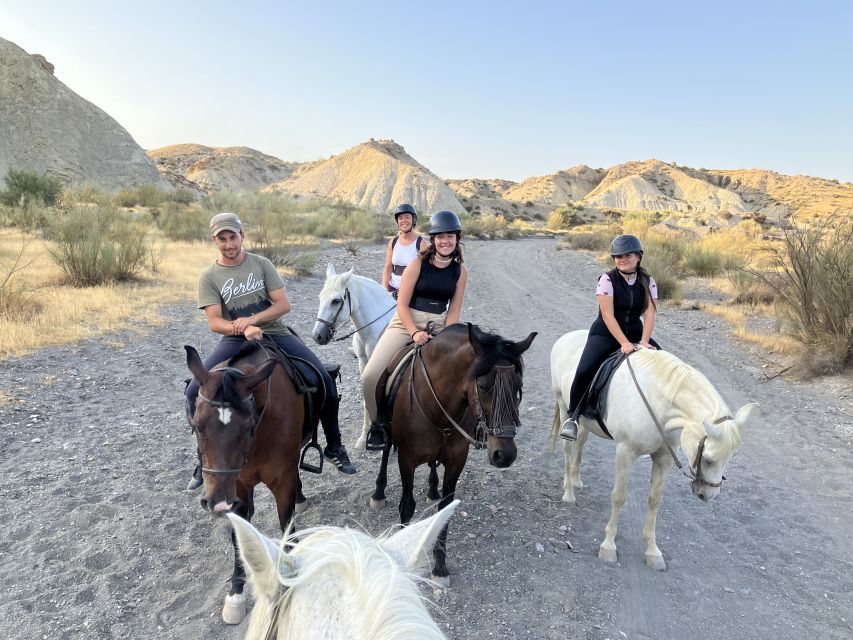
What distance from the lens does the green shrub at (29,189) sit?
1823cm

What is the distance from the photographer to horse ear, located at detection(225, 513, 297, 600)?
45.1 inches

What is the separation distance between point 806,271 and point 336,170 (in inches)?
2395

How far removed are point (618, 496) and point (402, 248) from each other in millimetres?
3834

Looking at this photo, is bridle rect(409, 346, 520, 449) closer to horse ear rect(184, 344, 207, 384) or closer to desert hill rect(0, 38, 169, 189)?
horse ear rect(184, 344, 207, 384)

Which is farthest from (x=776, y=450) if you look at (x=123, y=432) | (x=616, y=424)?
(x=123, y=432)

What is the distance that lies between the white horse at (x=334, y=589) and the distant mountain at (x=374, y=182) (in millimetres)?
48634

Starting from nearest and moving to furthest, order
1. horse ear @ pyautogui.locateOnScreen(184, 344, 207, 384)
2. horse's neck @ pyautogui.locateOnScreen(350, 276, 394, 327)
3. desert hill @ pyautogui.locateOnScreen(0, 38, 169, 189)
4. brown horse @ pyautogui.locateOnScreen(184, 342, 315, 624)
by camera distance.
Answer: brown horse @ pyautogui.locateOnScreen(184, 342, 315, 624) → horse ear @ pyautogui.locateOnScreen(184, 344, 207, 384) → horse's neck @ pyautogui.locateOnScreen(350, 276, 394, 327) → desert hill @ pyautogui.locateOnScreen(0, 38, 169, 189)

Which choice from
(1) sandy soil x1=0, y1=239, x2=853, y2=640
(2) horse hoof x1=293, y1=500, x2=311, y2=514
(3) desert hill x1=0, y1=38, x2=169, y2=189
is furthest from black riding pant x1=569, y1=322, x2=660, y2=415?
(3) desert hill x1=0, y1=38, x2=169, y2=189

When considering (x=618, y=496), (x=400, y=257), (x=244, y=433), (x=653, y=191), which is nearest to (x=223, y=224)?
(x=244, y=433)

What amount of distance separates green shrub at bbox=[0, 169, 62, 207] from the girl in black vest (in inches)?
868

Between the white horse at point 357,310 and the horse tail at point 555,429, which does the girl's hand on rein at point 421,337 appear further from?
the horse tail at point 555,429

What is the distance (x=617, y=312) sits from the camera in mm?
4289

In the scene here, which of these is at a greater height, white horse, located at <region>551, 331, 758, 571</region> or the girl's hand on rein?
the girl's hand on rein

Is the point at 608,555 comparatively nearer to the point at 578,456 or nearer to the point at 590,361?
the point at 578,456
